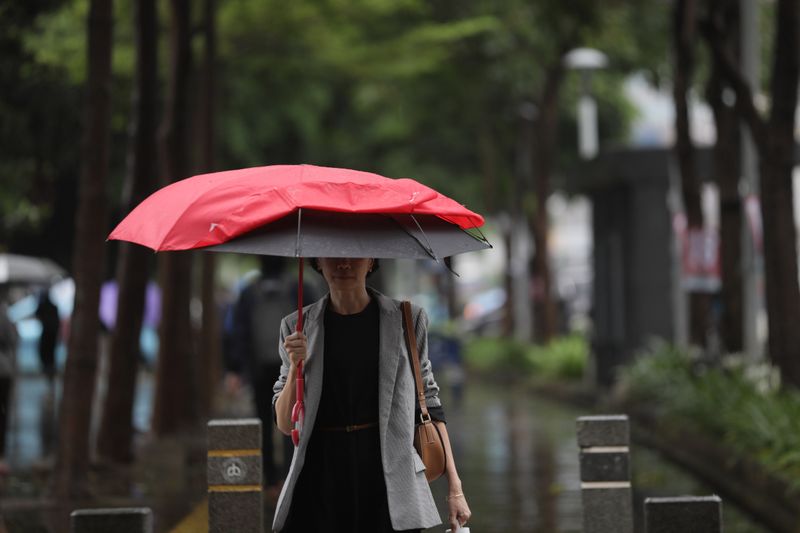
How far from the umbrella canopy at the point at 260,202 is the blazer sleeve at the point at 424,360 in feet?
1.26

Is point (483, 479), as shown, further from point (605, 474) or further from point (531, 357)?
point (531, 357)

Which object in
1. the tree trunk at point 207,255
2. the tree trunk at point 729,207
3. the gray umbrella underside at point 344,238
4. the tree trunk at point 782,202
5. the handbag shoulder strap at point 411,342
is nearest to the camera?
the gray umbrella underside at point 344,238

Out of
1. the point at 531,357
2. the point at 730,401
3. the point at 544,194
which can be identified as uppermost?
the point at 544,194

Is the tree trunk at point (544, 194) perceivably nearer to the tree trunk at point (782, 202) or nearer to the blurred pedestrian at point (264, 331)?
the tree trunk at point (782, 202)

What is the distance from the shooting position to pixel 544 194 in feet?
106

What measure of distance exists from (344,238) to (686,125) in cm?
1453

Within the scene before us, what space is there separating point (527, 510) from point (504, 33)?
17.4 metres

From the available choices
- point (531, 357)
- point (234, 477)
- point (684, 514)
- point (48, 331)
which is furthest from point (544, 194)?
point (684, 514)

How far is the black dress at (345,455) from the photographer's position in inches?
239

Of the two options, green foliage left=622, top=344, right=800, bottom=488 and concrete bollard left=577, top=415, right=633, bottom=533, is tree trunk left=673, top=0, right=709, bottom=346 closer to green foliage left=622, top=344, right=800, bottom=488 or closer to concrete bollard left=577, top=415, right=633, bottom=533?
green foliage left=622, top=344, right=800, bottom=488

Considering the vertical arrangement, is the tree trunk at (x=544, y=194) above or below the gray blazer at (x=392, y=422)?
above

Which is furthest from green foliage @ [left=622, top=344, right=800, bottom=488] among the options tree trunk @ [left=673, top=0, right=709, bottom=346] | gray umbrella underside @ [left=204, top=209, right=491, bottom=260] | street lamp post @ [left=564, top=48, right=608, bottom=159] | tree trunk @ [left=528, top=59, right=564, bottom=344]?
A: tree trunk @ [left=528, top=59, right=564, bottom=344]

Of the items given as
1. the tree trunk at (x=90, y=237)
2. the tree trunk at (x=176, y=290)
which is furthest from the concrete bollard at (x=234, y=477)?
the tree trunk at (x=176, y=290)

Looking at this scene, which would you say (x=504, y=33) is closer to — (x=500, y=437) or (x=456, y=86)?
(x=456, y=86)
